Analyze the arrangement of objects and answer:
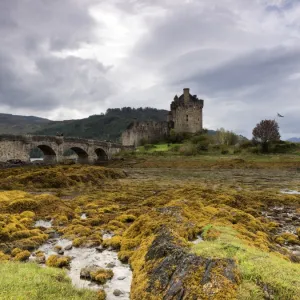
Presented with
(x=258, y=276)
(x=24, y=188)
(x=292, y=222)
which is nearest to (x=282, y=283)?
(x=258, y=276)

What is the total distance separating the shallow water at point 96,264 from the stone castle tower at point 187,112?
267 ft

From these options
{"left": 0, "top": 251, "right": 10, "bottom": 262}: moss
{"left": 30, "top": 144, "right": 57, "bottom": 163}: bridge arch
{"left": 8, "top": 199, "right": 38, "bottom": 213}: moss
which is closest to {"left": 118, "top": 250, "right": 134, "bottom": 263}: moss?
{"left": 0, "top": 251, "right": 10, "bottom": 262}: moss

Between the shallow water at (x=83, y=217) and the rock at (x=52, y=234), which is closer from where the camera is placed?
the rock at (x=52, y=234)

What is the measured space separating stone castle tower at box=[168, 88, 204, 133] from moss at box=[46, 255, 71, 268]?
83.2m

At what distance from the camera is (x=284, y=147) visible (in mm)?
62188

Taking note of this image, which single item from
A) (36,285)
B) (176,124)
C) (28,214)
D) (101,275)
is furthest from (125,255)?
(176,124)

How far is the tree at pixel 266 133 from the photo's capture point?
61.8 metres

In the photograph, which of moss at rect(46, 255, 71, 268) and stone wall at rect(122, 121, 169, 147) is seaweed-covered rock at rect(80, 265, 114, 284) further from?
stone wall at rect(122, 121, 169, 147)

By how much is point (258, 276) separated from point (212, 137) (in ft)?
243

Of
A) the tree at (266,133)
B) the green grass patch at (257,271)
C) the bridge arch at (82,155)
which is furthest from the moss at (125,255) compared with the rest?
the tree at (266,133)

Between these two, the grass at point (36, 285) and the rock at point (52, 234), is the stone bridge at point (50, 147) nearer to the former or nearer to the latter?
the rock at point (52, 234)

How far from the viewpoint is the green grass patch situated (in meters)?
4.91

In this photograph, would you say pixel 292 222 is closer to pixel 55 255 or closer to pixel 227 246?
pixel 227 246

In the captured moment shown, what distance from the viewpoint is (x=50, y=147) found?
1940 inches
